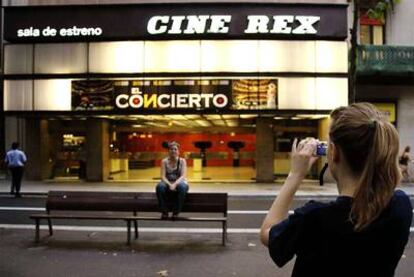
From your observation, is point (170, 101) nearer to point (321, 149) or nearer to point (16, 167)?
point (16, 167)

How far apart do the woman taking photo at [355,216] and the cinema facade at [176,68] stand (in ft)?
70.9

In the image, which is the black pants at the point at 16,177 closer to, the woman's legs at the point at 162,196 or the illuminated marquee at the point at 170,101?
the illuminated marquee at the point at 170,101

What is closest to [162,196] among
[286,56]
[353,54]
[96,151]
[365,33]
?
[353,54]

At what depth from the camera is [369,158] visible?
213 cm

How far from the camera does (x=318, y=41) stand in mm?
24297

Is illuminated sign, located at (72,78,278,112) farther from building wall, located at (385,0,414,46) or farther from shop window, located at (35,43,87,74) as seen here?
building wall, located at (385,0,414,46)

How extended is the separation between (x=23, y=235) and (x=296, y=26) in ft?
52.9

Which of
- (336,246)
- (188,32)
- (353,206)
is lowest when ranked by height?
(336,246)

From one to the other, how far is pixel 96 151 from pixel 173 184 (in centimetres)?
1519

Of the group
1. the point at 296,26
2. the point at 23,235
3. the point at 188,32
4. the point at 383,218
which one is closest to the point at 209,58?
the point at 188,32

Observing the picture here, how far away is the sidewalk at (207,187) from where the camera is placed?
20.4 m

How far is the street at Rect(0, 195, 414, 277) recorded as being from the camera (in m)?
8.32

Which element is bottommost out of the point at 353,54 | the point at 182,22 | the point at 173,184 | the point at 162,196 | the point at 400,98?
the point at 162,196

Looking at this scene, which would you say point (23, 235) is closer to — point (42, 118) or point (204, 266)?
point (204, 266)
